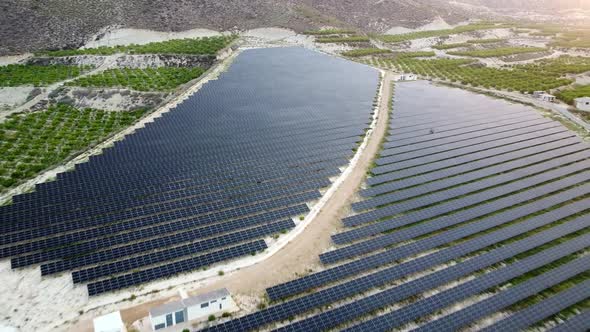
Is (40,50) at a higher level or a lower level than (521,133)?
lower

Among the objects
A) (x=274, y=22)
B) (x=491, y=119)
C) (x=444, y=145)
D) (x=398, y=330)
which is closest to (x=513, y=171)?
(x=444, y=145)

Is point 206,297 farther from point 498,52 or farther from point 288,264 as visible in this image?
point 498,52

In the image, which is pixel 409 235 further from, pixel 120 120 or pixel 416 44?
pixel 416 44

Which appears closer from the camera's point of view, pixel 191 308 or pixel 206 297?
pixel 191 308

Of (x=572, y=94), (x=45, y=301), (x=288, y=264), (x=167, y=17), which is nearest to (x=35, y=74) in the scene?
(x=167, y=17)

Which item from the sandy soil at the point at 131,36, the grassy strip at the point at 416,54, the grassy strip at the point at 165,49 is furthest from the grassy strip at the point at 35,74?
the grassy strip at the point at 416,54

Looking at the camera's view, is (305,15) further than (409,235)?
Yes
